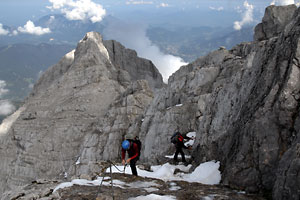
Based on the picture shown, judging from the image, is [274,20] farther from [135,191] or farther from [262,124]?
[135,191]

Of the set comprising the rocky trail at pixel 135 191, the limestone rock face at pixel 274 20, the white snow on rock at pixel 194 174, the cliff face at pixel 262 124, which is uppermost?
the limestone rock face at pixel 274 20

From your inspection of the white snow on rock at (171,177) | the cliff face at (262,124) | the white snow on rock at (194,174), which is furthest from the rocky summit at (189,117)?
the white snow on rock at (171,177)

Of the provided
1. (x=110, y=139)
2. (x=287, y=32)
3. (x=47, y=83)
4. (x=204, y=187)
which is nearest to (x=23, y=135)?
(x=110, y=139)

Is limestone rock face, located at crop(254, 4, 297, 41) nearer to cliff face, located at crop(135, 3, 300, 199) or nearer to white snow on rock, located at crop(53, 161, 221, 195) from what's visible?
cliff face, located at crop(135, 3, 300, 199)

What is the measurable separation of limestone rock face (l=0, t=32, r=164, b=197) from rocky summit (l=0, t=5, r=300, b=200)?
22 cm

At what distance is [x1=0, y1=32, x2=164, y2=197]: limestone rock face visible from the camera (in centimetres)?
5303

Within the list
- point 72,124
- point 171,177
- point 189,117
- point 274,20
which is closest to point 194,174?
point 171,177

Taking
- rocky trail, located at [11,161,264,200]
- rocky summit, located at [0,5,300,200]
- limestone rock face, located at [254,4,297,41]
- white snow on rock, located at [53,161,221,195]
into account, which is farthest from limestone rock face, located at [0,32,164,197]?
rocky trail, located at [11,161,264,200]

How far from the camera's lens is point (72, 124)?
205ft

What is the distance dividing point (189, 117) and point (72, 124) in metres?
35.3

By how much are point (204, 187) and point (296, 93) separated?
22.3 ft

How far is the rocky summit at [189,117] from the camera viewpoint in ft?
43.4

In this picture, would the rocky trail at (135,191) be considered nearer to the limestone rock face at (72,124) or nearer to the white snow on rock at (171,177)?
the white snow on rock at (171,177)

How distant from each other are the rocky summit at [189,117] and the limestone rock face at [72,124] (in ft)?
0.73
